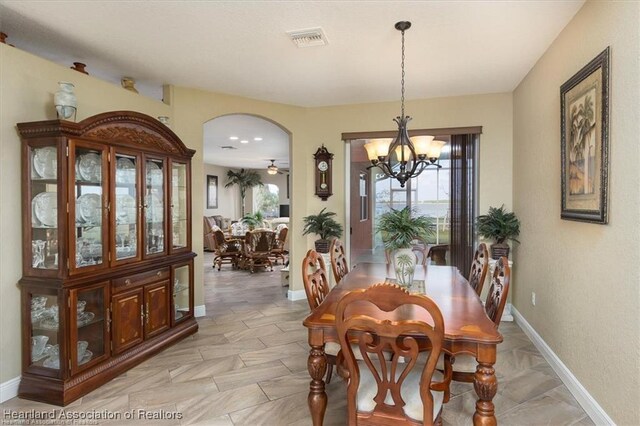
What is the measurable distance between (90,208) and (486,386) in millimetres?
2950

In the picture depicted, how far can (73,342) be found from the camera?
2.61m

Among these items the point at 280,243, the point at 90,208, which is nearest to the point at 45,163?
the point at 90,208

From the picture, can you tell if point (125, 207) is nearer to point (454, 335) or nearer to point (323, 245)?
point (323, 245)

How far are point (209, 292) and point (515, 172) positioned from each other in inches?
186

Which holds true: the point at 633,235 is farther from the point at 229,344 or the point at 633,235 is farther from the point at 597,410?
the point at 229,344

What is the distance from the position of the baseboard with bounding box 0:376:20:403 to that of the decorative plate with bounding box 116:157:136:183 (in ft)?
5.37

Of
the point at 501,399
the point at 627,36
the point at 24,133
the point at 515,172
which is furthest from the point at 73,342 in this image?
the point at 515,172

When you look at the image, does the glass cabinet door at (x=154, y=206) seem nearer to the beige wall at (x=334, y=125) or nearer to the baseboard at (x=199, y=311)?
the beige wall at (x=334, y=125)

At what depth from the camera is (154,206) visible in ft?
11.5

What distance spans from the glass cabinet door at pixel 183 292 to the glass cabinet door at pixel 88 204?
104cm

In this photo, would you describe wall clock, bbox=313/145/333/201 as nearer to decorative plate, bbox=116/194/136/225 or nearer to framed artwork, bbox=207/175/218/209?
decorative plate, bbox=116/194/136/225

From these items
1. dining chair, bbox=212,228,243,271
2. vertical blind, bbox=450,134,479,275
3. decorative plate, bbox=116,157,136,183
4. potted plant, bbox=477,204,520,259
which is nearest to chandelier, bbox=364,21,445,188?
potted plant, bbox=477,204,520,259

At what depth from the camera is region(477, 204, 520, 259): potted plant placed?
4.19 metres

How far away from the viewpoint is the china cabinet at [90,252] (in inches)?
102
